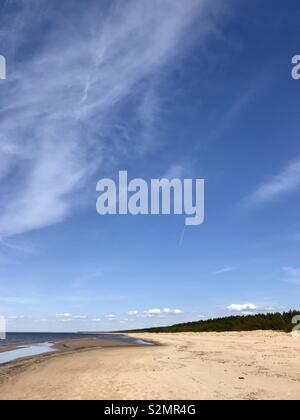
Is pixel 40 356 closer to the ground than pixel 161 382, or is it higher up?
closer to the ground

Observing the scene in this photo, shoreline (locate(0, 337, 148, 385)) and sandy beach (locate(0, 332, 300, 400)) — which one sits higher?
sandy beach (locate(0, 332, 300, 400))

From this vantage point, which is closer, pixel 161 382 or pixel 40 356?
pixel 161 382

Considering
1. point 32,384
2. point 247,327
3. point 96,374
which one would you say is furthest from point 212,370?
point 247,327

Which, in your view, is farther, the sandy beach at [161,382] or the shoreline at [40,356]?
the shoreline at [40,356]

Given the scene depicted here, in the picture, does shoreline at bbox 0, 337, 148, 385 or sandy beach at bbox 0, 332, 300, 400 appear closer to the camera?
sandy beach at bbox 0, 332, 300, 400

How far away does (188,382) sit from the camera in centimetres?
1639

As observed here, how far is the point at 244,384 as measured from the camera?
15.8 meters

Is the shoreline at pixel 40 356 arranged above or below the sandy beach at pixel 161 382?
below
